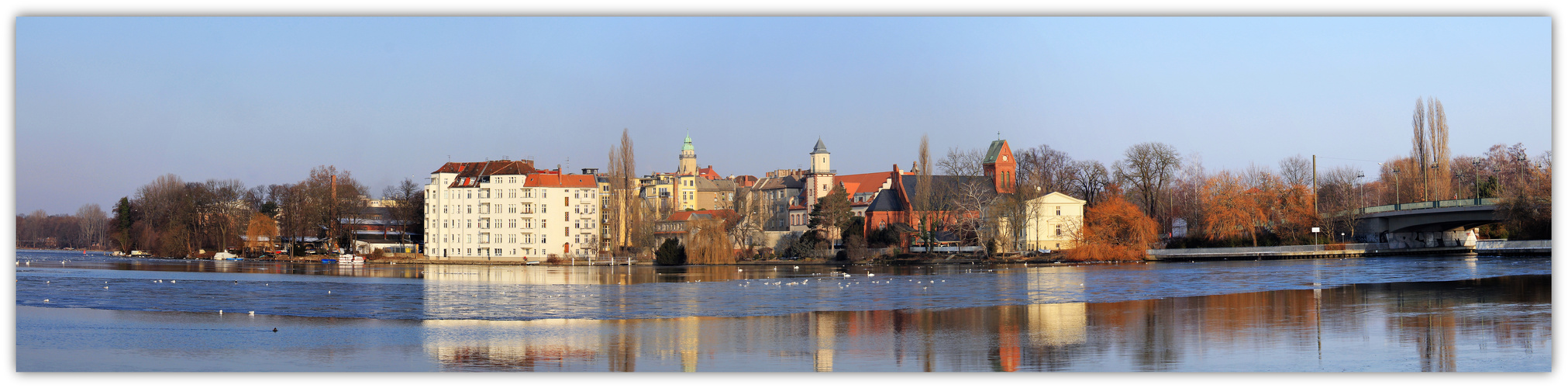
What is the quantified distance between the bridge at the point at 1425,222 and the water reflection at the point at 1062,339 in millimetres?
34084

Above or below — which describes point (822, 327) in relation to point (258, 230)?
below

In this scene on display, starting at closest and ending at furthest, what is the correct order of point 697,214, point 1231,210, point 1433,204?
1. point 1433,204
2. point 1231,210
3. point 697,214

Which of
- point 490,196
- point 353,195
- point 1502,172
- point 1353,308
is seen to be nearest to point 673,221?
point 490,196

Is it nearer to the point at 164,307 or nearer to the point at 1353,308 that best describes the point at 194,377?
the point at 164,307

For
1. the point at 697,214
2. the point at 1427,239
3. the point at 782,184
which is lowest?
the point at 1427,239

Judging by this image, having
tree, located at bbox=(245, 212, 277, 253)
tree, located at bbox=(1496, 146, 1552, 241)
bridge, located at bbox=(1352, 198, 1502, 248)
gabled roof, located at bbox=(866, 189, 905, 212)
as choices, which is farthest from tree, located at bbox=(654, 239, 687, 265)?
tree, located at bbox=(1496, 146, 1552, 241)

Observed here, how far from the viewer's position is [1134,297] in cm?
2378

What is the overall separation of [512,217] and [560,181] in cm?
474

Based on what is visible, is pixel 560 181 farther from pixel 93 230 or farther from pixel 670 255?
pixel 93 230

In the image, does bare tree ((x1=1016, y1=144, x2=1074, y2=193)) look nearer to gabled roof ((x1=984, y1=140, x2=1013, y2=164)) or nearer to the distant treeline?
gabled roof ((x1=984, y1=140, x2=1013, y2=164))

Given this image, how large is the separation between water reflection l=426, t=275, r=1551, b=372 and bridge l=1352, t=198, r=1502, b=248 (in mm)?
34084

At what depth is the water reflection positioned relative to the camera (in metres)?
12.3

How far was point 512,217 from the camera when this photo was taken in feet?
270

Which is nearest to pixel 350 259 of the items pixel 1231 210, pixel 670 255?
pixel 670 255
